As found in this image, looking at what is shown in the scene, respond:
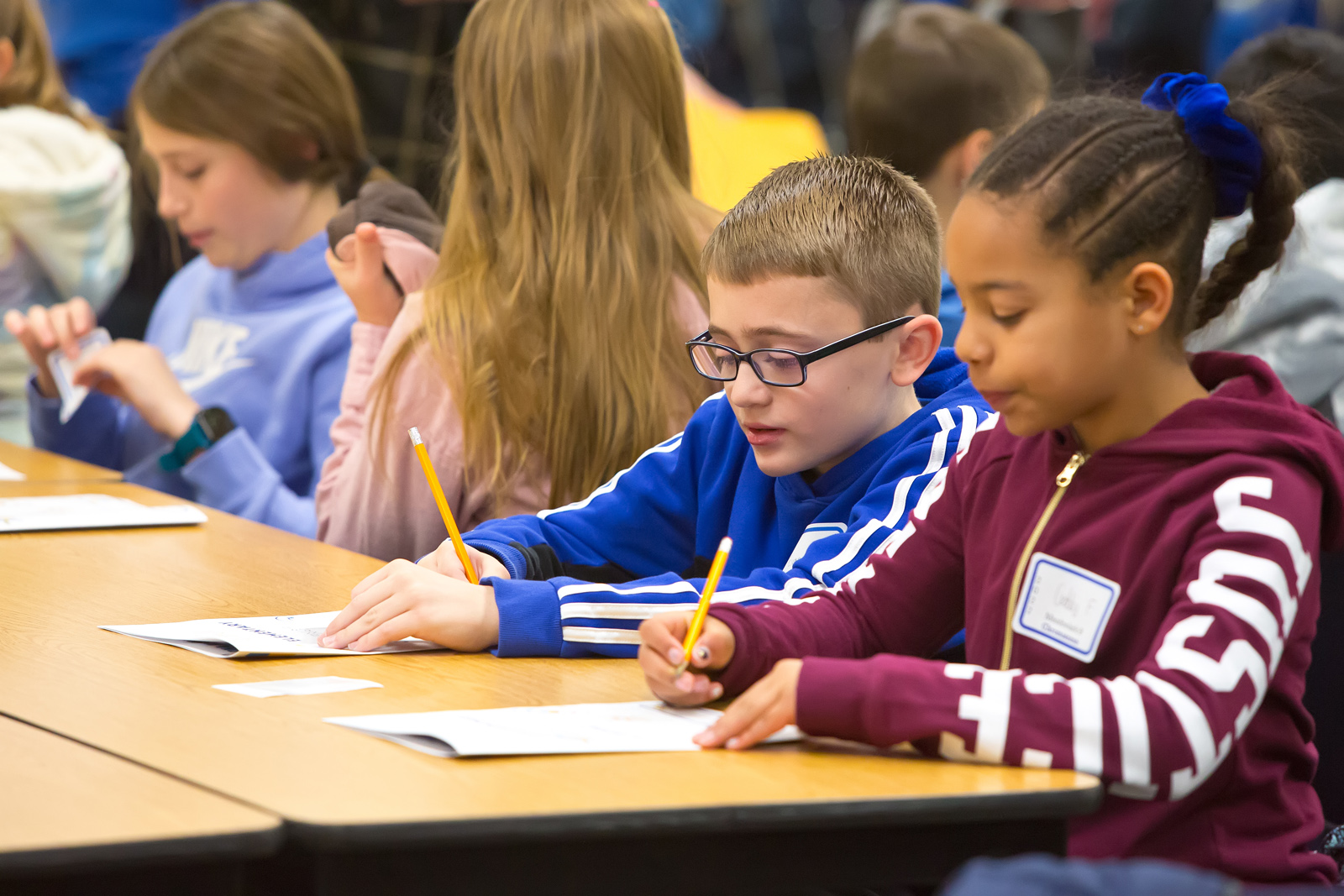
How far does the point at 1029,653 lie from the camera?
1198 mm

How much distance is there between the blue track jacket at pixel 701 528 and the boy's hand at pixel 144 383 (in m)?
0.92

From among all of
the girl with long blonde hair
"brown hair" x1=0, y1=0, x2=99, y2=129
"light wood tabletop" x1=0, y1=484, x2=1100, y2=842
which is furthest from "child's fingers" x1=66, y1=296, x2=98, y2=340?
"light wood tabletop" x1=0, y1=484, x2=1100, y2=842

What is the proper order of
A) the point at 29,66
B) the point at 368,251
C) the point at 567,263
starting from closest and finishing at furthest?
the point at 567,263
the point at 368,251
the point at 29,66

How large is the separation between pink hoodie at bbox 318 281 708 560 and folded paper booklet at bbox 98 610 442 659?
55 centimetres

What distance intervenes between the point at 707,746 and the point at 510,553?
56 cm

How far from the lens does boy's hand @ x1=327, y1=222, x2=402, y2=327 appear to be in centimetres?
214

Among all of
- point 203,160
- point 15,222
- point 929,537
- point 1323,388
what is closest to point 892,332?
point 929,537

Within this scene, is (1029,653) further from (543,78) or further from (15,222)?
(15,222)

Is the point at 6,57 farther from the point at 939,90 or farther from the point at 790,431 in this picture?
the point at 790,431

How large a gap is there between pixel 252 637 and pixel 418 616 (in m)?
0.15

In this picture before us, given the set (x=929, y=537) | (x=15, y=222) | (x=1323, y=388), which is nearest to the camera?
(x=929, y=537)

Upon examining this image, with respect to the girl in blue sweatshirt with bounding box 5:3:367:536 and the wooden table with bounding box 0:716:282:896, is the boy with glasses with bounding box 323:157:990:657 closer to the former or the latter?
the wooden table with bounding box 0:716:282:896

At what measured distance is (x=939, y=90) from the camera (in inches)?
115

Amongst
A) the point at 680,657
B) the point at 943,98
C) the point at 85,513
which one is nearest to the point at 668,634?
the point at 680,657
